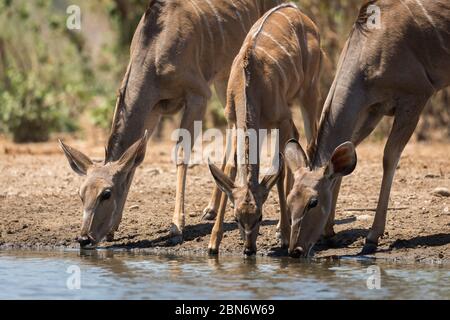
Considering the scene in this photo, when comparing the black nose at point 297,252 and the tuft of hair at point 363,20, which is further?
the tuft of hair at point 363,20

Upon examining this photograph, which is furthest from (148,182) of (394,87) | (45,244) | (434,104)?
(434,104)

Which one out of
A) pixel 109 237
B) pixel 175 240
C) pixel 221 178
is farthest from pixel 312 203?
pixel 109 237

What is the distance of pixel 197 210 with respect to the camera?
1057cm

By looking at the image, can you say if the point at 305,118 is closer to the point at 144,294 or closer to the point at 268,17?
the point at 268,17

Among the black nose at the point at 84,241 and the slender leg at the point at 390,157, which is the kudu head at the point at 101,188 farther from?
the slender leg at the point at 390,157

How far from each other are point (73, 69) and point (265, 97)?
415 inches

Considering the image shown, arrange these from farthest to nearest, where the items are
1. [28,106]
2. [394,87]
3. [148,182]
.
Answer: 1. [28,106]
2. [148,182]
3. [394,87]

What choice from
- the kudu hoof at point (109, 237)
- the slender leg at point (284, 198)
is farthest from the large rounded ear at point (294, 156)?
the kudu hoof at point (109, 237)

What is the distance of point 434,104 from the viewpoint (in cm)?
1480

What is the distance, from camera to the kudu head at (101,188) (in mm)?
8961

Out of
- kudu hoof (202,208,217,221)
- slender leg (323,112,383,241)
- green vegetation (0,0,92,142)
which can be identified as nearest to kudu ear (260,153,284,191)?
slender leg (323,112,383,241)

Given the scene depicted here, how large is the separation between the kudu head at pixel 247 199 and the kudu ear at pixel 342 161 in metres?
0.42

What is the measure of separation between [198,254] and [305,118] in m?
1.69

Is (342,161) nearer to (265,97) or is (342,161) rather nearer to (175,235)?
(265,97)
